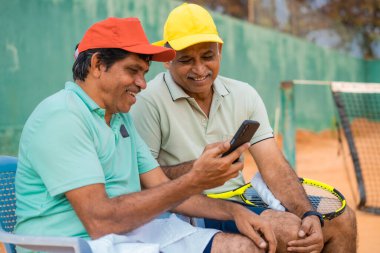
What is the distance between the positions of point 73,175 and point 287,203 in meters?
1.30

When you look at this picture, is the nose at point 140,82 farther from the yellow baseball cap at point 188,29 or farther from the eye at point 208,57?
the eye at point 208,57

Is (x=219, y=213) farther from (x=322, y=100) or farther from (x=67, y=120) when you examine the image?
(x=322, y=100)

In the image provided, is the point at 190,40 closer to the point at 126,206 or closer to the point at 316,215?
the point at 316,215

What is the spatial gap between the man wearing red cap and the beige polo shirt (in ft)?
1.64

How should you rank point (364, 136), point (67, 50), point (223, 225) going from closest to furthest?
point (223, 225) → point (67, 50) → point (364, 136)

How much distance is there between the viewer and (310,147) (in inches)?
550

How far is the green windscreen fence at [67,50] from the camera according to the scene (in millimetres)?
7750

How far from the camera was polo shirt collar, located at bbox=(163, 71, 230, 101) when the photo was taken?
355 centimetres

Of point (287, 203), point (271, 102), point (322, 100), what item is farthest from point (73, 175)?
point (322, 100)

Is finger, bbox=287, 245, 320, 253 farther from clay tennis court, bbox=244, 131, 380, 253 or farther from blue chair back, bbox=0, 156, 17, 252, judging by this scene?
clay tennis court, bbox=244, 131, 380, 253

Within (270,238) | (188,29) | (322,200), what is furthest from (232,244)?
(188,29)

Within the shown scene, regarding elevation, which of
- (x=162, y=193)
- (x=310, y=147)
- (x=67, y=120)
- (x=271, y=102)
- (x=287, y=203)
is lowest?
(x=310, y=147)

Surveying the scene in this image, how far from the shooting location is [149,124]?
345 centimetres

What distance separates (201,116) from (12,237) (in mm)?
1388
